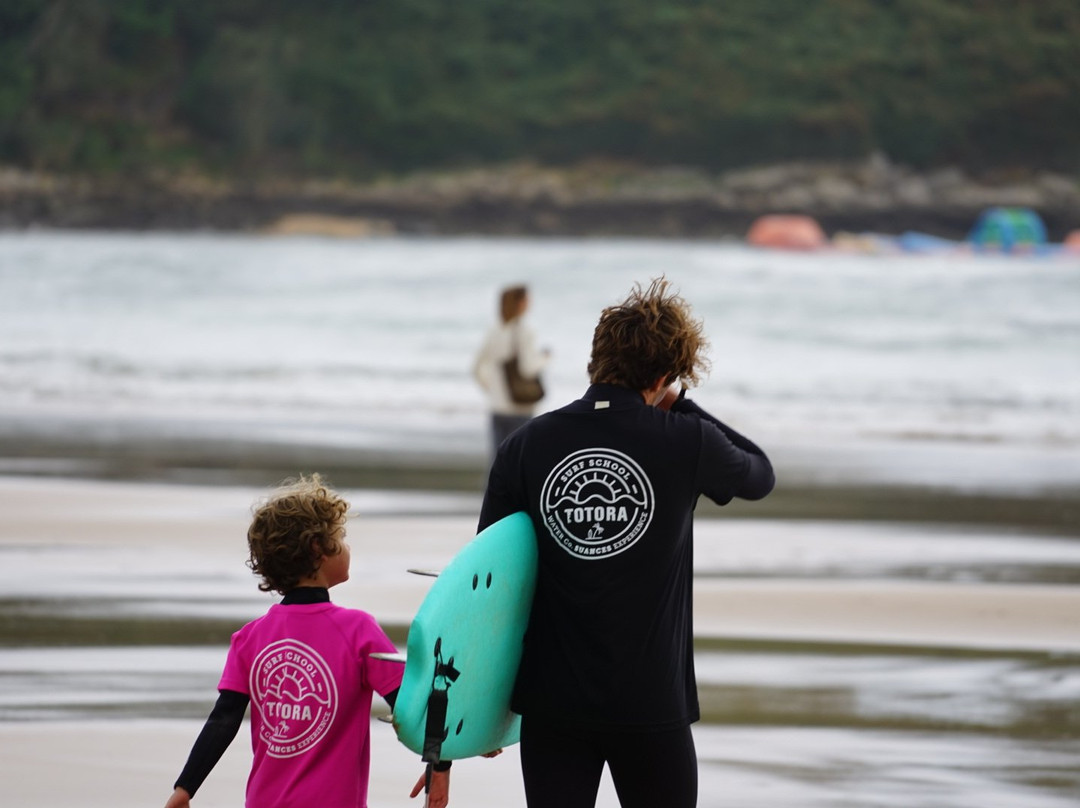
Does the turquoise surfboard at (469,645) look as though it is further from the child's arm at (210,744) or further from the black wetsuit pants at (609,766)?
the child's arm at (210,744)

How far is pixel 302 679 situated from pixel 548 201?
9900 centimetres

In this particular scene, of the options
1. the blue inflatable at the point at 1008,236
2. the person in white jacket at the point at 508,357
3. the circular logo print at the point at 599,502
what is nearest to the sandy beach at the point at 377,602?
the person in white jacket at the point at 508,357

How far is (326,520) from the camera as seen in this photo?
3080mm

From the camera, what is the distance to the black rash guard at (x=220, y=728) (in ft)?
10.0

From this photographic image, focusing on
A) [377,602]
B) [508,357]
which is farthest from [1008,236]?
[377,602]

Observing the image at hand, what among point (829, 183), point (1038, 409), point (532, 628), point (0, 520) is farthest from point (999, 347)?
point (829, 183)

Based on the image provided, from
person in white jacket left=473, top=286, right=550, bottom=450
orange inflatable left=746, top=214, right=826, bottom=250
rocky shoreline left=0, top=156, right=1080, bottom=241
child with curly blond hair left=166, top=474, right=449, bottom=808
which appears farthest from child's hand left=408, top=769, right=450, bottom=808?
rocky shoreline left=0, top=156, right=1080, bottom=241

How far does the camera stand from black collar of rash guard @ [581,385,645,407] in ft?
9.95

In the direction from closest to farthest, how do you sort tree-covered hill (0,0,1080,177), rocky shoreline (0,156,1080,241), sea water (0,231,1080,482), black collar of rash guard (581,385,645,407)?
black collar of rash guard (581,385,645,407) < sea water (0,231,1080,482) < rocky shoreline (0,156,1080,241) < tree-covered hill (0,0,1080,177)

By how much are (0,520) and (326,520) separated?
6.89 meters

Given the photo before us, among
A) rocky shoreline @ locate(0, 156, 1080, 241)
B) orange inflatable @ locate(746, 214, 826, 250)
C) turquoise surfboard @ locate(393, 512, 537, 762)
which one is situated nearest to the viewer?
turquoise surfboard @ locate(393, 512, 537, 762)

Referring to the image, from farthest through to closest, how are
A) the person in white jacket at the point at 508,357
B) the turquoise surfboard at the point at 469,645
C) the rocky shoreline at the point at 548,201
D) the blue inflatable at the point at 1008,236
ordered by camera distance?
1. the rocky shoreline at the point at 548,201
2. the blue inflatable at the point at 1008,236
3. the person in white jacket at the point at 508,357
4. the turquoise surfboard at the point at 469,645

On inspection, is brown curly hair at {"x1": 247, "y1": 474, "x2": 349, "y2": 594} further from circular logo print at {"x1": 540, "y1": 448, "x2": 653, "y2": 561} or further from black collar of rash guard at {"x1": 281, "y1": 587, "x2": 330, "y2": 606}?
circular logo print at {"x1": 540, "y1": 448, "x2": 653, "y2": 561}

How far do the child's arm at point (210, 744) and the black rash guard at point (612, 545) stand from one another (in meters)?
0.52
